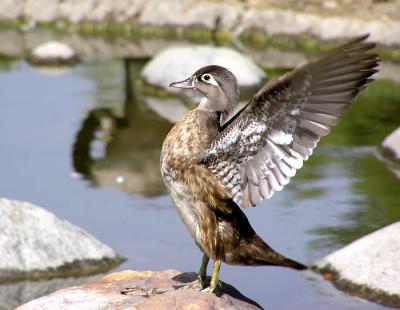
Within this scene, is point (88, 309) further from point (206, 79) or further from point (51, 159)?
point (51, 159)

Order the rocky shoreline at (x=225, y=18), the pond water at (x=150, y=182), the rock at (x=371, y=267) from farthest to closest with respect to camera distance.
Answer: the rocky shoreline at (x=225, y=18)
the pond water at (x=150, y=182)
the rock at (x=371, y=267)

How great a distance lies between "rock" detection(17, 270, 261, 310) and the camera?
7504 mm

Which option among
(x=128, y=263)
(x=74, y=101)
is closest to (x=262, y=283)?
(x=128, y=263)

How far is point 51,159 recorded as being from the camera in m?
14.9

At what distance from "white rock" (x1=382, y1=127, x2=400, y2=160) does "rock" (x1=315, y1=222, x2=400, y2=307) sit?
4.49m

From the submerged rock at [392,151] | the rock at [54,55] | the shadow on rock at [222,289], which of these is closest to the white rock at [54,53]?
the rock at [54,55]

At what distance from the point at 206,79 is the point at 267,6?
56.6ft

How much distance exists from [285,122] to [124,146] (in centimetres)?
907

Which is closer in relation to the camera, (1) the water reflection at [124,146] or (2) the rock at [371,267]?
(2) the rock at [371,267]

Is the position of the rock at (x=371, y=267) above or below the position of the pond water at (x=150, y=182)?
below

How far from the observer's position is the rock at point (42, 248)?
10.6 meters

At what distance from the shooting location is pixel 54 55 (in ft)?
73.2

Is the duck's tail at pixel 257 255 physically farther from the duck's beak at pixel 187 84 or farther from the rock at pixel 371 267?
the rock at pixel 371 267

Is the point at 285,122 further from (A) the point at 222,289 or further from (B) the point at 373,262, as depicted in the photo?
(B) the point at 373,262
